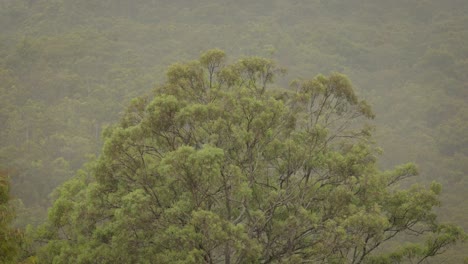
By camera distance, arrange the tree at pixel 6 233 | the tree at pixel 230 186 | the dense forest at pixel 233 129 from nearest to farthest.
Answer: the tree at pixel 6 233
the tree at pixel 230 186
the dense forest at pixel 233 129

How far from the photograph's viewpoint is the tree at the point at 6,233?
864 cm

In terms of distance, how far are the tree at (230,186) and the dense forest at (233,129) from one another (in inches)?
2.0

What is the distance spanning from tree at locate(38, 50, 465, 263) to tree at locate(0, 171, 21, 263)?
225cm

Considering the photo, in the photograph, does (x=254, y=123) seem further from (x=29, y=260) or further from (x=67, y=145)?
(x=67, y=145)

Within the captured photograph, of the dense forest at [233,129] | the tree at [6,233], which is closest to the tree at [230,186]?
the dense forest at [233,129]

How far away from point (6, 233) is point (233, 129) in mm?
5628

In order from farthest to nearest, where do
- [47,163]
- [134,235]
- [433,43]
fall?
1. [433,43]
2. [47,163]
3. [134,235]

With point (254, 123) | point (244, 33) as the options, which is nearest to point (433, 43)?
point (244, 33)

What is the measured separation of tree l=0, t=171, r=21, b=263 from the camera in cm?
864

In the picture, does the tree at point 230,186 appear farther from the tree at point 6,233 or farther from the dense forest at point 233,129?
the tree at point 6,233

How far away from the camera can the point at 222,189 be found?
1205cm

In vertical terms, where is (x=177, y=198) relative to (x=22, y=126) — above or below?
above

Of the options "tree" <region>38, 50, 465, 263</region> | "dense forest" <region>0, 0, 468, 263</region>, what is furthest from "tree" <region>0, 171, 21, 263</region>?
"tree" <region>38, 50, 465, 263</region>

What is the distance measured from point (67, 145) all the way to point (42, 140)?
223 cm
